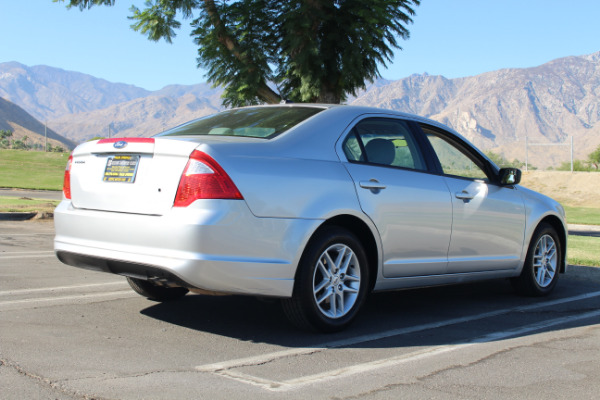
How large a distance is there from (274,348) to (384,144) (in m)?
2.00

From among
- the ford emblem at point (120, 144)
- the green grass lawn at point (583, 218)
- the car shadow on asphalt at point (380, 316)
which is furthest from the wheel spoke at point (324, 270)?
the green grass lawn at point (583, 218)

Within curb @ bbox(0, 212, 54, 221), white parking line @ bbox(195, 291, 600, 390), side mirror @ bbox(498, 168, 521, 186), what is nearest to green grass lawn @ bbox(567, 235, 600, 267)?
side mirror @ bbox(498, 168, 521, 186)

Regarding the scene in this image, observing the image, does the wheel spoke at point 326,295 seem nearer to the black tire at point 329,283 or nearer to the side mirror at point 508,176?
the black tire at point 329,283

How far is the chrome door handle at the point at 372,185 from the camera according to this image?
5200 mm

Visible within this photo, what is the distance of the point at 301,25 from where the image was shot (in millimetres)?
14273

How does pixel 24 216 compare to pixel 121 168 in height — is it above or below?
below

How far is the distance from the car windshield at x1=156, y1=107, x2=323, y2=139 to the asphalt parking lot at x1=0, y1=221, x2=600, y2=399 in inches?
56.3

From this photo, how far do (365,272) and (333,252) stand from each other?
34cm

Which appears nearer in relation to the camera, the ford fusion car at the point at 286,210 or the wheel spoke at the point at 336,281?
the ford fusion car at the point at 286,210

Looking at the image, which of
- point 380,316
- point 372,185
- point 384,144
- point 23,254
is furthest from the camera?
point 23,254

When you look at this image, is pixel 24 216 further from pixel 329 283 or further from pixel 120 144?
pixel 329 283

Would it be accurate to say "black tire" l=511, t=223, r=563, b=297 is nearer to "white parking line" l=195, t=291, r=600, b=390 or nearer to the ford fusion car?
the ford fusion car

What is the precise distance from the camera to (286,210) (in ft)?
15.3

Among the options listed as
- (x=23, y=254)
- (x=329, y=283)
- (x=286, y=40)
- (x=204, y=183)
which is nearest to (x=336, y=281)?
(x=329, y=283)
